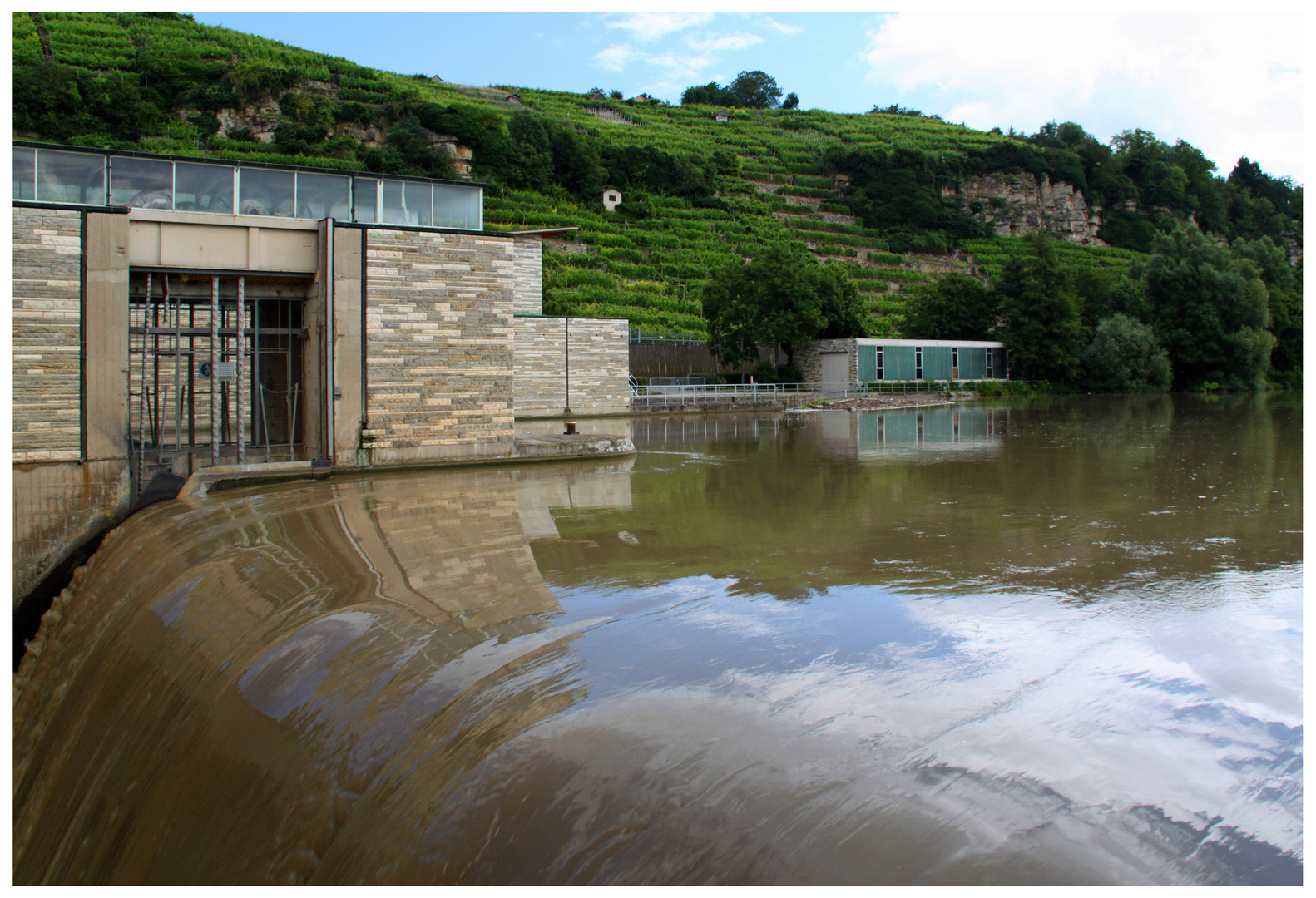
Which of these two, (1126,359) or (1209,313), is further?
(1209,313)

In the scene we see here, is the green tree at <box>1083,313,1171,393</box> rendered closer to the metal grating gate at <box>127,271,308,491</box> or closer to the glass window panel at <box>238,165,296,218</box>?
the metal grating gate at <box>127,271,308,491</box>

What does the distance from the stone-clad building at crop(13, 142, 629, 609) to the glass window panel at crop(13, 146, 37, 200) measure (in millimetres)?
27

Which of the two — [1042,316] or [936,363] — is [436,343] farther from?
[1042,316]

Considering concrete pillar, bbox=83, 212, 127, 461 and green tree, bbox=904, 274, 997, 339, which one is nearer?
concrete pillar, bbox=83, 212, 127, 461

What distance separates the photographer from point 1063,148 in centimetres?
9931

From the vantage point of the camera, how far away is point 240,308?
1495 cm

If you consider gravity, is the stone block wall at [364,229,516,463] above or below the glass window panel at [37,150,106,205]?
below

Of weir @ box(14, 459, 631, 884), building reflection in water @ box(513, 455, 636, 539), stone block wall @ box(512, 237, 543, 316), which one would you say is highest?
stone block wall @ box(512, 237, 543, 316)

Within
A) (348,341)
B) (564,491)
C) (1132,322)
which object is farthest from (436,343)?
(1132,322)

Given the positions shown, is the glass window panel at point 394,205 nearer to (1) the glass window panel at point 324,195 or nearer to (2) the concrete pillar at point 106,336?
(1) the glass window panel at point 324,195

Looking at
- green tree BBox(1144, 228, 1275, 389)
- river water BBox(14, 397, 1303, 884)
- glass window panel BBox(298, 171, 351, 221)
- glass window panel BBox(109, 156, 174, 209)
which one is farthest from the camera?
green tree BBox(1144, 228, 1275, 389)

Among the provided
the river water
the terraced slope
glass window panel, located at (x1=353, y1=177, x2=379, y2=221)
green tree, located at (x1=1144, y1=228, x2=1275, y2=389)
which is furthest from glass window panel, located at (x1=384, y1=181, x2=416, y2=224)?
green tree, located at (x1=1144, y1=228, x2=1275, y2=389)

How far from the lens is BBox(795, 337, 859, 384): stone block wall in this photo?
4056 cm

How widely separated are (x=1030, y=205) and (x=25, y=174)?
3716 inches
